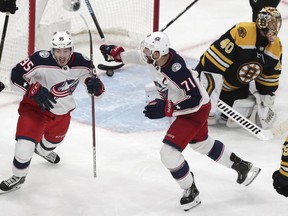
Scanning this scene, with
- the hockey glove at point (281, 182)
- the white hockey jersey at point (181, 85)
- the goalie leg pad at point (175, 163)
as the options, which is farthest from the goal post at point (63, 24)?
the hockey glove at point (281, 182)

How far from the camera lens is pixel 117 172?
4.93 m

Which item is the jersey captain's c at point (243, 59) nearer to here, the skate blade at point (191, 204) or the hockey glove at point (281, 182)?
the skate blade at point (191, 204)

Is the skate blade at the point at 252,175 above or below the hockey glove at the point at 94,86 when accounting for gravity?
below

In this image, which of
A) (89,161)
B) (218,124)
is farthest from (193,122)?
(218,124)

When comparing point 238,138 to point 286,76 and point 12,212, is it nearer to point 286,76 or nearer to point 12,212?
point 286,76

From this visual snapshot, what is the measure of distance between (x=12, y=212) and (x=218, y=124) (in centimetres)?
171

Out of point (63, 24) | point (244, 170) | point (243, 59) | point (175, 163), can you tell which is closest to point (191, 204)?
point (175, 163)

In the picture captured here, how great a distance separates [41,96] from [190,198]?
915 millimetres

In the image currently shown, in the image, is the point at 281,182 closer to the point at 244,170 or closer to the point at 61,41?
the point at 244,170

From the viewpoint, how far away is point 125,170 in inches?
195

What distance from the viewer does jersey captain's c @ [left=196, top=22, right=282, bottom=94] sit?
5.29m

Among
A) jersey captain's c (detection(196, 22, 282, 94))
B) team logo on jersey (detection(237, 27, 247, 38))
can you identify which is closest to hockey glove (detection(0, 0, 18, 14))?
jersey captain's c (detection(196, 22, 282, 94))

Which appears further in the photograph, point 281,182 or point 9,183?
point 9,183

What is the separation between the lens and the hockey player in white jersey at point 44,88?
4422 mm
